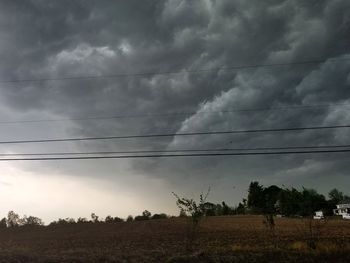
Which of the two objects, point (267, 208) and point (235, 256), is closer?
point (235, 256)

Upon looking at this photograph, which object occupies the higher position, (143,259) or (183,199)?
(183,199)

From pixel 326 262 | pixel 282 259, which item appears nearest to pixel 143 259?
pixel 282 259

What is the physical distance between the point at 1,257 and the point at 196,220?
52.6ft

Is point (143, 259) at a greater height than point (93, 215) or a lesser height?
lesser

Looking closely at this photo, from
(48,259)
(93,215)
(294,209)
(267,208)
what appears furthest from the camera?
(93,215)

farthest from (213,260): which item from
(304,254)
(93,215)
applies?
(93,215)

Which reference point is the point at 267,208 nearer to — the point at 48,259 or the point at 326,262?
the point at 326,262

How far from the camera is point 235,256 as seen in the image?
3369cm

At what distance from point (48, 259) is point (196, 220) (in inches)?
476

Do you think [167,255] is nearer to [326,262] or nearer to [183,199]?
[183,199]

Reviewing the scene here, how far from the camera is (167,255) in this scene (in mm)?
→ 35781

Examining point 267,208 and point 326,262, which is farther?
point 267,208

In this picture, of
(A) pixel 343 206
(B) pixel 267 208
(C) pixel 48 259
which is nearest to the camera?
(C) pixel 48 259

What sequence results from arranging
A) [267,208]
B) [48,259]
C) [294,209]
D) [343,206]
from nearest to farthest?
[48,259]
[294,209]
[267,208]
[343,206]
